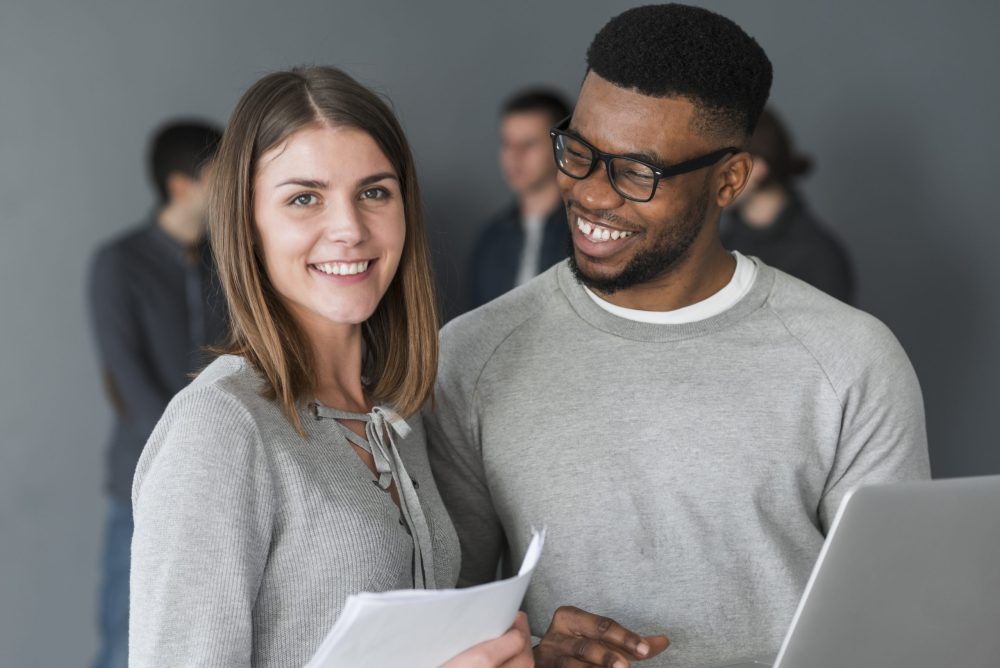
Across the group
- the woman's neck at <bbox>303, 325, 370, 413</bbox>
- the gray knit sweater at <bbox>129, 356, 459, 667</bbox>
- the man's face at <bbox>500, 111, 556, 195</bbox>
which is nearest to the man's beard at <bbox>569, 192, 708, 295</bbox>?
the woman's neck at <bbox>303, 325, 370, 413</bbox>

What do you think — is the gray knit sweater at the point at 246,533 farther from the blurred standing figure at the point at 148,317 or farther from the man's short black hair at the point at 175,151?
the man's short black hair at the point at 175,151

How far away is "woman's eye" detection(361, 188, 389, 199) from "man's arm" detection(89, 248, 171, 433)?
6.87 feet

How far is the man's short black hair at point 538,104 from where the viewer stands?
3.93 m

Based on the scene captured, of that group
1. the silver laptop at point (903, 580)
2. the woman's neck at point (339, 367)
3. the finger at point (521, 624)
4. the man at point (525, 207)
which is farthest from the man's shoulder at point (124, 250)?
the silver laptop at point (903, 580)

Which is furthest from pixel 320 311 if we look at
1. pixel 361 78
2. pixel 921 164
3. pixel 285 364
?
pixel 921 164

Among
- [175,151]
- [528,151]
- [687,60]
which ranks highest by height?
[687,60]

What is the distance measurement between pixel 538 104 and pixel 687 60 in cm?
230

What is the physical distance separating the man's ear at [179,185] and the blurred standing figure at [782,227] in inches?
63.5

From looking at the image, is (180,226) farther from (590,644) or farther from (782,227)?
(590,644)

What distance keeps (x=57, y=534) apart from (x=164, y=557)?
2980 mm

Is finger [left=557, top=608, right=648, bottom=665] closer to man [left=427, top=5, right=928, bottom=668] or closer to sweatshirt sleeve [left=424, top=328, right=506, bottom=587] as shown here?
man [left=427, top=5, right=928, bottom=668]

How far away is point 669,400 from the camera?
5.45 feet

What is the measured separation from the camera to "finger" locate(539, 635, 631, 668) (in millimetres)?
1439

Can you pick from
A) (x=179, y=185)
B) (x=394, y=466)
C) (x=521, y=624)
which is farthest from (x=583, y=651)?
(x=179, y=185)
